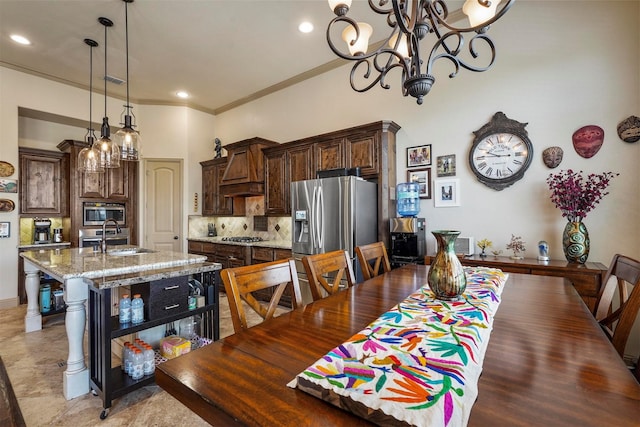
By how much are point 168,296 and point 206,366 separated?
1486 millimetres

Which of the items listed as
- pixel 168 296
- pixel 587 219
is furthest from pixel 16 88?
pixel 587 219

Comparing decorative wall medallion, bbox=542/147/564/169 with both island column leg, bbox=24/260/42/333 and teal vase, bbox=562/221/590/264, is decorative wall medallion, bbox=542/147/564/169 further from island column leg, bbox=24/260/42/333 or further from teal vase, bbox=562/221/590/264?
island column leg, bbox=24/260/42/333

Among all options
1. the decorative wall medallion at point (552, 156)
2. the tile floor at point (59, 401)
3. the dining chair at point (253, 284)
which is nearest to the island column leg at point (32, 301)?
the tile floor at point (59, 401)

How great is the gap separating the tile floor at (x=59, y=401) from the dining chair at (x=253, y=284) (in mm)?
1104

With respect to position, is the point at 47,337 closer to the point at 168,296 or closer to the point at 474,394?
the point at 168,296

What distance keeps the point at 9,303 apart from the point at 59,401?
10.7ft

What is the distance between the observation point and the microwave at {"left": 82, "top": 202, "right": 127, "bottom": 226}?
189 inches

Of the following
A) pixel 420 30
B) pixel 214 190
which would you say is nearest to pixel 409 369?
pixel 420 30

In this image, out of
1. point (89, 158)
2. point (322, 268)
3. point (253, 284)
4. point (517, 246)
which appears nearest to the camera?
point (253, 284)

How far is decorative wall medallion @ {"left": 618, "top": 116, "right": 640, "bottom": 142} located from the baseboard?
715cm

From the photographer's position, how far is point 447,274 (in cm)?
130

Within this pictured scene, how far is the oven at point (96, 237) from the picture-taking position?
4.65m

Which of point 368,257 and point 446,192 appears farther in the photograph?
point 446,192

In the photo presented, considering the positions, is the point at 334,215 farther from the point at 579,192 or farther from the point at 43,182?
the point at 43,182
